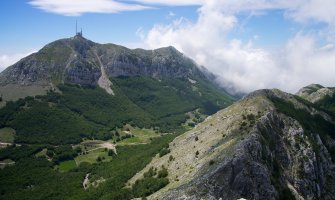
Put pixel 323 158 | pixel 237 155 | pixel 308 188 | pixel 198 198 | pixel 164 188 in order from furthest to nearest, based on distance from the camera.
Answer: pixel 323 158 → pixel 308 188 → pixel 164 188 → pixel 237 155 → pixel 198 198

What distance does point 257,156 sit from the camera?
12369 centimetres

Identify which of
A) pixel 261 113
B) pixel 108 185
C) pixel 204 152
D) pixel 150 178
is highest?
pixel 261 113

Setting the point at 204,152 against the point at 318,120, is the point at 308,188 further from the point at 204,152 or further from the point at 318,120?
the point at 318,120

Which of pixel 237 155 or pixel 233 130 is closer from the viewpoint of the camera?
pixel 237 155

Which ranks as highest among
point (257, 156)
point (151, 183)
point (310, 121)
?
point (310, 121)

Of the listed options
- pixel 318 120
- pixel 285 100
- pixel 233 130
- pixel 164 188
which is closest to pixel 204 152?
pixel 233 130

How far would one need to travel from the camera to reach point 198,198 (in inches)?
4151

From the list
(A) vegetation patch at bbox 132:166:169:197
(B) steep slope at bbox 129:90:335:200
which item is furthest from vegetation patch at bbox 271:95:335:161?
(A) vegetation patch at bbox 132:166:169:197

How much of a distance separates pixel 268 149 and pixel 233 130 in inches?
632

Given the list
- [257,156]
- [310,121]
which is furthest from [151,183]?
[310,121]

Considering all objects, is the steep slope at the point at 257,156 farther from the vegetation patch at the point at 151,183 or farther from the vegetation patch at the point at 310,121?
the vegetation patch at the point at 151,183

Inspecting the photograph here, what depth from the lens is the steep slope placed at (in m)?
114

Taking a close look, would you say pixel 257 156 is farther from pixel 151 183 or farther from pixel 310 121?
pixel 310 121

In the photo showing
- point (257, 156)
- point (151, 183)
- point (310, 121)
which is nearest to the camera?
point (257, 156)
